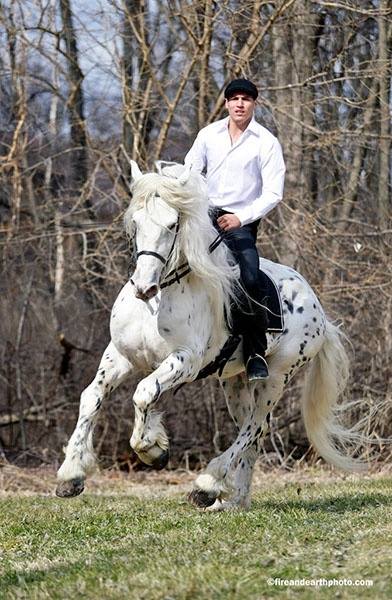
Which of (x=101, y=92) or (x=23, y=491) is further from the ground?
(x=101, y=92)

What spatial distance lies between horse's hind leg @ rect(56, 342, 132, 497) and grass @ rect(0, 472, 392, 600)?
284mm

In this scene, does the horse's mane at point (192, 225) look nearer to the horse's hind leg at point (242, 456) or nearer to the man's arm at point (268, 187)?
the man's arm at point (268, 187)

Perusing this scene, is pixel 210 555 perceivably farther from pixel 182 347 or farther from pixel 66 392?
pixel 66 392

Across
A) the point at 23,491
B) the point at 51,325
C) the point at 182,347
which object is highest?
the point at 182,347

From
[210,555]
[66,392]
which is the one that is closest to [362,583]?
[210,555]

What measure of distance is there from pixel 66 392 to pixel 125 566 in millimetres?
10764

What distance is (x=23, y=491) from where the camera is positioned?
12727 mm

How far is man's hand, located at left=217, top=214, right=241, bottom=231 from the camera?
7.66m

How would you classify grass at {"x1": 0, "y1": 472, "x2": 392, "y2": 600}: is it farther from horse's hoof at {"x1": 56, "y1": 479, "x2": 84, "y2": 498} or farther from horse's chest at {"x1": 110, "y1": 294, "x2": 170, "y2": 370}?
horse's chest at {"x1": 110, "y1": 294, "x2": 170, "y2": 370}

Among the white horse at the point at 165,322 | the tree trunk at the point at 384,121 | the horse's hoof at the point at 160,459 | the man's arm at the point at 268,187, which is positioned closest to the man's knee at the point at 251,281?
the white horse at the point at 165,322

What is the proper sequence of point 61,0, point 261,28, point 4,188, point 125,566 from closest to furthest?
1. point 125,566
2. point 261,28
3. point 61,0
4. point 4,188

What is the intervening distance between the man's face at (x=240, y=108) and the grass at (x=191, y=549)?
8.86ft

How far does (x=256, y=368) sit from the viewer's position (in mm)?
7984

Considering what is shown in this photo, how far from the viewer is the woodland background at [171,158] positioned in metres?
14.2
